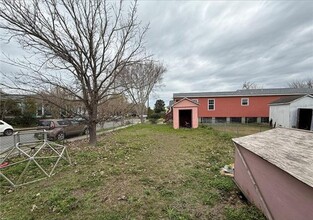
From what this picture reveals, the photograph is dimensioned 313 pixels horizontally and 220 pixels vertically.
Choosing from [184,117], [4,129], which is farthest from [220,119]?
[4,129]

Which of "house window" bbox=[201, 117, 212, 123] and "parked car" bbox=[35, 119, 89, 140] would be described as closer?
"parked car" bbox=[35, 119, 89, 140]

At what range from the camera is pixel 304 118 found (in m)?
16.4

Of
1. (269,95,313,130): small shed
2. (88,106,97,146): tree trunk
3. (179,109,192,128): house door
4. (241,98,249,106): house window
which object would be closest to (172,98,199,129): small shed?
(179,109,192,128): house door

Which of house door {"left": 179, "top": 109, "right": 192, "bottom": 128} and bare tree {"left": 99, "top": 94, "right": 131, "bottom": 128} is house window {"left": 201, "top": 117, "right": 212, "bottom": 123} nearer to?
house door {"left": 179, "top": 109, "right": 192, "bottom": 128}

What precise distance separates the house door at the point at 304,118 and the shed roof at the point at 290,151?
15.8 metres

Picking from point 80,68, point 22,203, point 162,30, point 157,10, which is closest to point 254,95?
point 162,30

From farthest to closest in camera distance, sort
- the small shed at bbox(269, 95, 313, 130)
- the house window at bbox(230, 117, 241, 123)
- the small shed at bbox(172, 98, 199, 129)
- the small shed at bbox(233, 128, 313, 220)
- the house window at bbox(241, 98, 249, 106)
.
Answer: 1. the house window at bbox(230, 117, 241, 123)
2. the house window at bbox(241, 98, 249, 106)
3. the small shed at bbox(172, 98, 199, 129)
4. the small shed at bbox(269, 95, 313, 130)
5. the small shed at bbox(233, 128, 313, 220)

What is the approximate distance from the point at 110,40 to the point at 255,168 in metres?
9.18

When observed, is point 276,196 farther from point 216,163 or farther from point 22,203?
point 22,203

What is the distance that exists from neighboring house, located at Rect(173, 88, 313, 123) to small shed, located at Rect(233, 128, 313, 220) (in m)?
19.1

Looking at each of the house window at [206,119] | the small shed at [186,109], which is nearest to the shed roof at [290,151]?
the small shed at [186,109]

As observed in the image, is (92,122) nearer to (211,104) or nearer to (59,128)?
(59,128)

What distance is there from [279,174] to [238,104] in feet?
72.5

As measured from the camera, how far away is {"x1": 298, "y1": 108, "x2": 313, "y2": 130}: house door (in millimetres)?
16203
